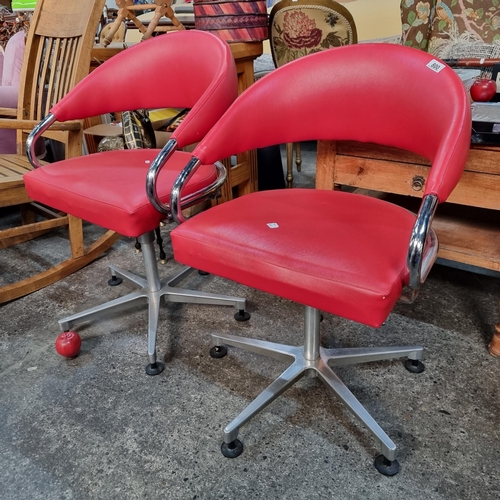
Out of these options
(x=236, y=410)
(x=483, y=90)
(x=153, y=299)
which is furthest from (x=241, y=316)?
(x=483, y=90)

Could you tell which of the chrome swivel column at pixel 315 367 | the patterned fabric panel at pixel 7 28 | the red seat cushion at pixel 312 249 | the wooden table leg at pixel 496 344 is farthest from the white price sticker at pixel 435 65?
the patterned fabric panel at pixel 7 28

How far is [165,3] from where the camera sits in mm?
1988

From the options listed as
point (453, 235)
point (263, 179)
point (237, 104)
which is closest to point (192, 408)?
point (237, 104)

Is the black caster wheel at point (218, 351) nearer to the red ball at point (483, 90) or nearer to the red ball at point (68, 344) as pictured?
the red ball at point (68, 344)

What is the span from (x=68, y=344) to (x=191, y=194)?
617 mm

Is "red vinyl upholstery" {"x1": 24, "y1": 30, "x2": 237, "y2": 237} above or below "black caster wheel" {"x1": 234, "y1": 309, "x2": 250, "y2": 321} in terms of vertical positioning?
above

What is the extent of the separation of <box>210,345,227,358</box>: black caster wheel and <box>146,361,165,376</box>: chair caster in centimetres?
16

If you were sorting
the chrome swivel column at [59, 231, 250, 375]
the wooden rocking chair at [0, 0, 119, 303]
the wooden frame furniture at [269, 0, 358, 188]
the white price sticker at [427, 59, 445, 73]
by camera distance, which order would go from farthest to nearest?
the wooden frame furniture at [269, 0, 358, 188] < the wooden rocking chair at [0, 0, 119, 303] < the chrome swivel column at [59, 231, 250, 375] < the white price sticker at [427, 59, 445, 73]

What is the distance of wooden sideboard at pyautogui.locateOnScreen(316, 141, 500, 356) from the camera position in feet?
4.07

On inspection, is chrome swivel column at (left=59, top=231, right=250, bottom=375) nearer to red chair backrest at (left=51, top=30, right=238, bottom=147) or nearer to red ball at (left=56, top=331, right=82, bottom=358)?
red ball at (left=56, top=331, right=82, bottom=358)

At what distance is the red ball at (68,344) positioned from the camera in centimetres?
142

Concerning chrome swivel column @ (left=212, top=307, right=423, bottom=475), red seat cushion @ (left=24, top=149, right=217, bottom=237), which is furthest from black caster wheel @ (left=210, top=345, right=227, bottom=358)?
red seat cushion @ (left=24, top=149, right=217, bottom=237)

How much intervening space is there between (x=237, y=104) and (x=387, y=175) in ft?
1.69

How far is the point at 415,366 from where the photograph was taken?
1.33m
